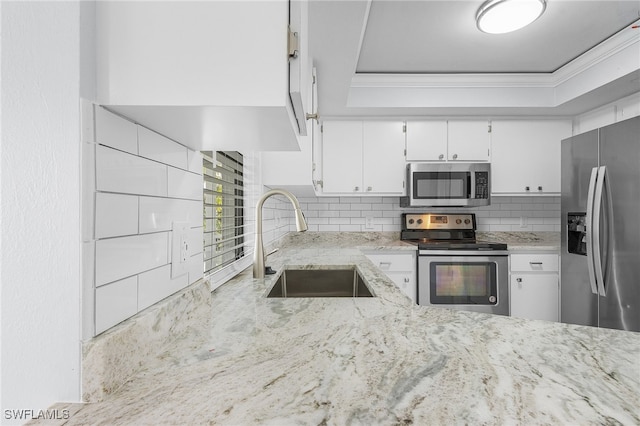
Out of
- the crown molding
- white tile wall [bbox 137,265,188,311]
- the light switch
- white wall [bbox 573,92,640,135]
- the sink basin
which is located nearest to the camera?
white tile wall [bbox 137,265,188,311]

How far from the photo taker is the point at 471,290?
2.76 m

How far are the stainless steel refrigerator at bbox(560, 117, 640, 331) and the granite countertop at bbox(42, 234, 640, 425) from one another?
5.65 feet

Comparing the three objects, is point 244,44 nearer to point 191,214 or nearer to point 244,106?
point 244,106

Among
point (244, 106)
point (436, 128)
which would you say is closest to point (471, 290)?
point (436, 128)

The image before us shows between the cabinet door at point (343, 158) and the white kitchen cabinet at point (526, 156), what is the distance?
1308 millimetres

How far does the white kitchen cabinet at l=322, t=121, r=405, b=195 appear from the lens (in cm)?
311

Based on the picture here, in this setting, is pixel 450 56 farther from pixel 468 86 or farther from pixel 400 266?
pixel 400 266

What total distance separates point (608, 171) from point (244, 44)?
244 cm

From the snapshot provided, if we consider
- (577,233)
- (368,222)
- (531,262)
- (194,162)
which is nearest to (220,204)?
(194,162)

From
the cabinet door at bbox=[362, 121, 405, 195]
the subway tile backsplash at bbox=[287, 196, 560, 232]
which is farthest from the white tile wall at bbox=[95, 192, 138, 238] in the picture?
the subway tile backsplash at bbox=[287, 196, 560, 232]

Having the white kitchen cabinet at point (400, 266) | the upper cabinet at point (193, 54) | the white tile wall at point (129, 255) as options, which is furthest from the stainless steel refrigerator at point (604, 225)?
the white tile wall at point (129, 255)

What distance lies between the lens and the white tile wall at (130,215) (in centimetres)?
48

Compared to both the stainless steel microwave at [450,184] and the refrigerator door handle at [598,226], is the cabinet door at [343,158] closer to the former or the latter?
the stainless steel microwave at [450,184]

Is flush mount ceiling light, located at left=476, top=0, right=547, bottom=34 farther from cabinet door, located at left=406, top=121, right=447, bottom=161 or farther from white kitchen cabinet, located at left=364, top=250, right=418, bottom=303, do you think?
white kitchen cabinet, located at left=364, top=250, right=418, bottom=303
